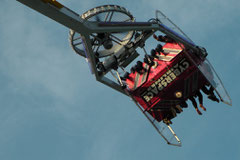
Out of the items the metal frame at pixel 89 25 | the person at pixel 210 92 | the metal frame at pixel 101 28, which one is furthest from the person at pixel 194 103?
the metal frame at pixel 89 25

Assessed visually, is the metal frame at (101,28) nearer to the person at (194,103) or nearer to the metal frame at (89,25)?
the metal frame at (89,25)

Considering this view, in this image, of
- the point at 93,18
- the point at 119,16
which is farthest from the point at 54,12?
the point at 119,16

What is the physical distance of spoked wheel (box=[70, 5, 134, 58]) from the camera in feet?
87.0

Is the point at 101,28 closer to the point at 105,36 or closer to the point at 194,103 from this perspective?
the point at 105,36

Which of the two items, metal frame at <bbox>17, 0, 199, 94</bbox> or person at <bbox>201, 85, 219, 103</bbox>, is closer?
metal frame at <bbox>17, 0, 199, 94</bbox>

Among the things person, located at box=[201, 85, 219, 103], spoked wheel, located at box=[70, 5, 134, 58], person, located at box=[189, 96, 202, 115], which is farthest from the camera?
person, located at box=[189, 96, 202, 115]

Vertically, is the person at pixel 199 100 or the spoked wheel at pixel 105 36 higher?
the spoked wheel at pixel 105 36

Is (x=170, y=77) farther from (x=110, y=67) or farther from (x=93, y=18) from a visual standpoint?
(x=93, y=18)

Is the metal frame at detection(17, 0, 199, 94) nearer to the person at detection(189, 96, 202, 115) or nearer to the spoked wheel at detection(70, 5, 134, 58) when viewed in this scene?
the spoked wheel at detection(70, 5, 134, 58)

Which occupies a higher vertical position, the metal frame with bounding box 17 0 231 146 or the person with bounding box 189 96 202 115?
the metal frame with bounding box 17 0 231 146

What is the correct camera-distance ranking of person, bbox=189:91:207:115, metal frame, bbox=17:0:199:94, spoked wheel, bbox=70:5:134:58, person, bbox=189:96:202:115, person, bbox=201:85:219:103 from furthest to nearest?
1. person, bbox=189:96:202:115
2. person, bbox=189:91:207:115
3. person, bbox=201:85:219:103
4. spoked wheel, bbox=70:5:134:58
5. metal frame, bbox=17:0:199:94

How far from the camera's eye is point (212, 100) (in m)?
30.6

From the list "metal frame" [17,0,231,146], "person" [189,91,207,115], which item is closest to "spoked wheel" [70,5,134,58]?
"metal frame" [17,0,231,146]

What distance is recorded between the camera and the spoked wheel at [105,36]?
87.0ft
